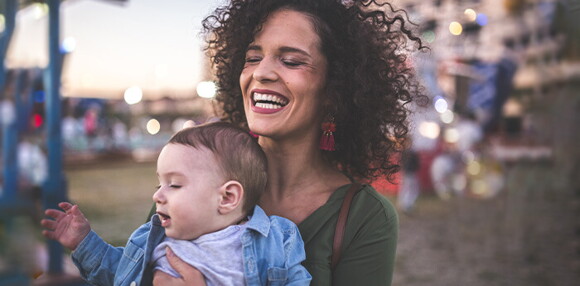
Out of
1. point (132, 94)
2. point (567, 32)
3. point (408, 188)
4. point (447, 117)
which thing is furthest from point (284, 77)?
point (132, 94)

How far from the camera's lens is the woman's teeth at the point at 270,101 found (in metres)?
1.88

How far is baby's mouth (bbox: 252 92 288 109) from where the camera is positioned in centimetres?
188

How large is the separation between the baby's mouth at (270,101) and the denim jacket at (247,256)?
391 mm

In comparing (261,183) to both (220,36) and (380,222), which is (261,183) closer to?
(380,222)

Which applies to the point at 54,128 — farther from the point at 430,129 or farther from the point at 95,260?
the point at 430,129

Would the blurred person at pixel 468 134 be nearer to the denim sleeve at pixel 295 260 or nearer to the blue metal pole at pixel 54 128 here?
the blue metal pole at pixel 54 128

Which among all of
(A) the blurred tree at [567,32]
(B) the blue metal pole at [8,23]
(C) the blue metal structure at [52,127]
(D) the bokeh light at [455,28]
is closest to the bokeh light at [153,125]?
(D) the bokeh light at [455,28]

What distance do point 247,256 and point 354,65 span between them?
0.90m

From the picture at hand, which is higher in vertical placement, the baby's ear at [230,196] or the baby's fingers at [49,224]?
the baby's ear at [230,196]

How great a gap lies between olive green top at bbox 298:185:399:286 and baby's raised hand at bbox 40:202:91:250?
0.73m

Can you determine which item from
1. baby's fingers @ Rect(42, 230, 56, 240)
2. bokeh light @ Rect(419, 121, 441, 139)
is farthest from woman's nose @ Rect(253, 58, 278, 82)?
bokeh light @ Rect(419, 121, 441, 139)

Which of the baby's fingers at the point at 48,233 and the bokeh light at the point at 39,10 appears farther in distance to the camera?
the bokeh light at the point at 39,10

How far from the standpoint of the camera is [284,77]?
1.87 m

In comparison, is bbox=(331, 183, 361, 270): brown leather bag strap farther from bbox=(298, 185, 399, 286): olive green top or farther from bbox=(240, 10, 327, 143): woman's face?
bbox=(240, 10, 327, 143): woman's face
